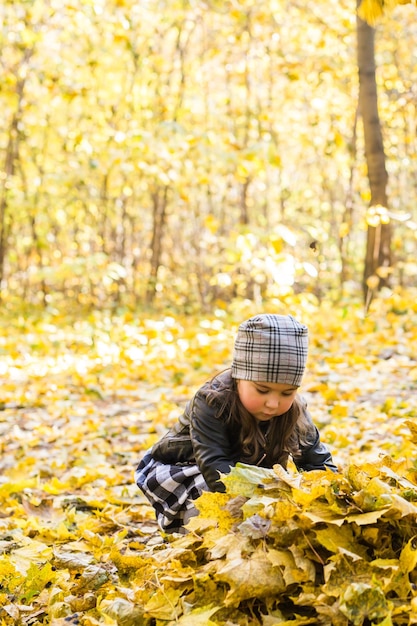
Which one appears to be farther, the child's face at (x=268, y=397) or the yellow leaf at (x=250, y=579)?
the child's face at (x=268, y=397)

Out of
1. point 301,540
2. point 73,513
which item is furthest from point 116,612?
point 73,513

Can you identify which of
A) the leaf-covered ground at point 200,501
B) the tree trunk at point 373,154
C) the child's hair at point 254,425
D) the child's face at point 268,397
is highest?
the tree trunk at point 373,154

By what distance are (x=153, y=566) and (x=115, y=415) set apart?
305 cm

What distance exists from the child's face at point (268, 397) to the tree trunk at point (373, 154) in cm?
515

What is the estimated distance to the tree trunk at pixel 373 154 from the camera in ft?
24.1

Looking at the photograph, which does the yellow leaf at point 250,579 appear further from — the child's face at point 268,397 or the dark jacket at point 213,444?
the child's face at point 268,397

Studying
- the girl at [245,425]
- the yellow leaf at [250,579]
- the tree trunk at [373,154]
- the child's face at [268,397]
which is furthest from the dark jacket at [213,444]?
the tree trunk at [373,154]

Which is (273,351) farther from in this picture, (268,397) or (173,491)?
(173,491)

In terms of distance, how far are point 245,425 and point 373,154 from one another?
18.7ft

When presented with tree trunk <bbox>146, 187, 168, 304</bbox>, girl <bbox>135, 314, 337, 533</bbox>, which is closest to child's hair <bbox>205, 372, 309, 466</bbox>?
girl <bbox>135, 314, 337, 533</bbox>

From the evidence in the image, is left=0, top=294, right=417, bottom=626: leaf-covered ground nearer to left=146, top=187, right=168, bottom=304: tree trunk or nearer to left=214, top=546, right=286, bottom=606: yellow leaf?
left=214, top=546, right=286, bottom=606: yellow leaf

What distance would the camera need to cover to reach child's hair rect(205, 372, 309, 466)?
7.87 ft

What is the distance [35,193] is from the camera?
9648 millimetres

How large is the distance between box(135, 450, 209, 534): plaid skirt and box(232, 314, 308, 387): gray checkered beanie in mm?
467
